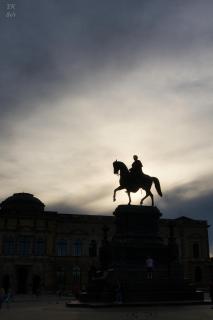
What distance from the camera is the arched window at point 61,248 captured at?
2168 inches

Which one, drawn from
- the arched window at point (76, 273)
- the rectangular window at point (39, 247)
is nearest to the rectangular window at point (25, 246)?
the rectangular window at point (39, 247)

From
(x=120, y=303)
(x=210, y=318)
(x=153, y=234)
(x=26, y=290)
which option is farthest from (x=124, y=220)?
(x=26, y=290)

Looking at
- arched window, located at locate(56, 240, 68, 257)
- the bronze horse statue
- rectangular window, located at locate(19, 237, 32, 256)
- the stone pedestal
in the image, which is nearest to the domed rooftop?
rectangular window, located at locate(19, 237, 32, 256)

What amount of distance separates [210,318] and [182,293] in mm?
5619

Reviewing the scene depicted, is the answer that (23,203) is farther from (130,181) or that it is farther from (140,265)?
(140,265)

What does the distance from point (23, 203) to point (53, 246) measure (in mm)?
6983

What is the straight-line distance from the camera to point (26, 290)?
50.5 meters

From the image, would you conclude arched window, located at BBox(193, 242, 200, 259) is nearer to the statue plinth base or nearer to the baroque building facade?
the baroque building facade

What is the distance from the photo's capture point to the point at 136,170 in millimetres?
20172

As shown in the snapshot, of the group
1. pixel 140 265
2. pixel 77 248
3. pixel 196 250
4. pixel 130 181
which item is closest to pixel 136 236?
pixel 140 265

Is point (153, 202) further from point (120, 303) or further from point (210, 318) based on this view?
point (210, 318)

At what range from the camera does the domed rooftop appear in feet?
179

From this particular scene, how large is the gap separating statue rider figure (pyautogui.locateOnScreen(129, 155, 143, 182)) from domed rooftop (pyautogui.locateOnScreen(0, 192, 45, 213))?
1403 inches

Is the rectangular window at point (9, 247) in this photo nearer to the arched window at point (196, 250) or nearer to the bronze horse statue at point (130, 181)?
the arched window at point (196, 250)
